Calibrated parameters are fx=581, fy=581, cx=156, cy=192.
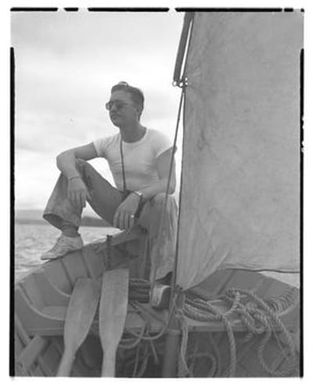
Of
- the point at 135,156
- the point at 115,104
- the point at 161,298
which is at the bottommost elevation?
the point at 161,298

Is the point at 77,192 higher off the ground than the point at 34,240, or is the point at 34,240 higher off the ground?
the point at 77,192

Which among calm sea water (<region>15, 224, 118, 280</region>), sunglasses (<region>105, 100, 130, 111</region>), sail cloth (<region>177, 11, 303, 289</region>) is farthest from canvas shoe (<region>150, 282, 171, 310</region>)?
sunglasses (<region>105, 100, 130, 111</region>)

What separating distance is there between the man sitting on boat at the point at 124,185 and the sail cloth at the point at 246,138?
0.63ft

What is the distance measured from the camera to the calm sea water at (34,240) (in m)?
1.87

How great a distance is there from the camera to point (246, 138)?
5.82ft

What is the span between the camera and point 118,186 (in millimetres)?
2053

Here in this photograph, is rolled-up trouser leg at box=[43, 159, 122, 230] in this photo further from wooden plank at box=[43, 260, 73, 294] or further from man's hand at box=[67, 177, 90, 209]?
wooden plank at box=[43, 260, 73, 294]

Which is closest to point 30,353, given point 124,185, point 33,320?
point 33,320

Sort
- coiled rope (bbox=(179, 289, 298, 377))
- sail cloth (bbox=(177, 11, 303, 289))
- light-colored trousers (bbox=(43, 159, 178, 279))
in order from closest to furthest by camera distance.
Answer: sail cloth (bbox=(177, 11, 303, 289))
coiled rope (bbox=(179, 289, 298, 377))
light-colored trousers (bbox=(43, 159, 178, 279))

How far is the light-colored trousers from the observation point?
77.7 inches

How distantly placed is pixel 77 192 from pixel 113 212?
5.7 inches

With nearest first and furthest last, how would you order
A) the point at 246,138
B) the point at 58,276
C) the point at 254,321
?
the point at 246,138, the point at 254,321, the point at 58,276

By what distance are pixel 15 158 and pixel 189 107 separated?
59cm

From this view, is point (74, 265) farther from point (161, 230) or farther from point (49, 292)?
point (161, 230)
